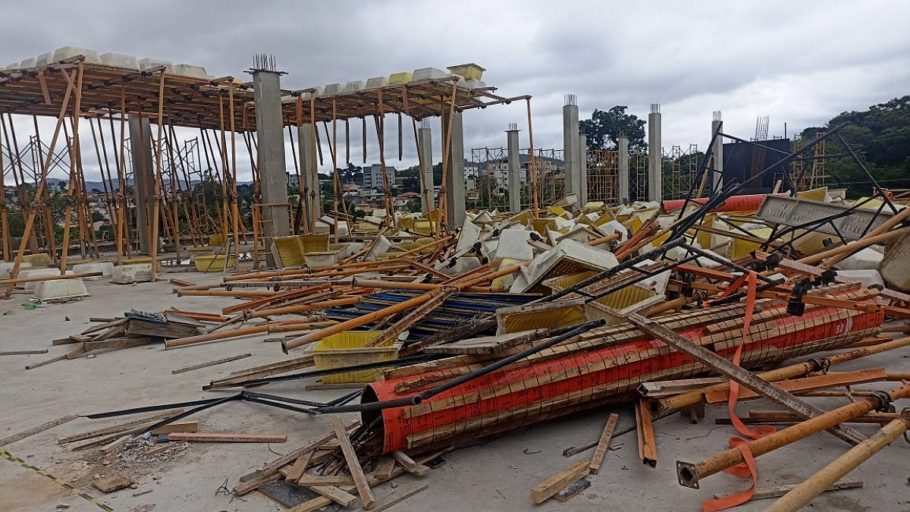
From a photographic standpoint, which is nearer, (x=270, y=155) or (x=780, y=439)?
(x=780, y=439)

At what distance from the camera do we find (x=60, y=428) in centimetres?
453

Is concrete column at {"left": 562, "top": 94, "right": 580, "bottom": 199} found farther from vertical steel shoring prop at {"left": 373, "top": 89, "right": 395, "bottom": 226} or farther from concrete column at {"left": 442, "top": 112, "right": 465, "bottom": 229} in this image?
vertical steel shoring prop at {"left": 373, "top": 89, "right": 395, "bottom": 226}

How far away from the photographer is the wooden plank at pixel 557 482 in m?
3.15

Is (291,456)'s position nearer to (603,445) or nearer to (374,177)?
(603,445)

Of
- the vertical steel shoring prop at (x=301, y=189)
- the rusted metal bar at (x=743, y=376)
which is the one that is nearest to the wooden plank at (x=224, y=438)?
the rusted metal bar at (x=743, y=376)

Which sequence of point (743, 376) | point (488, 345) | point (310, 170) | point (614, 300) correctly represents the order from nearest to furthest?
point (743, 376) < point (488, 345) < point (614, 300) < point (310, 170)

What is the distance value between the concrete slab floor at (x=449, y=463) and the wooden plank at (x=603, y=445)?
0.21 feet

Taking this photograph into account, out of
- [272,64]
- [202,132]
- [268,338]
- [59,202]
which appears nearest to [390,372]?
Answer: [268,338]

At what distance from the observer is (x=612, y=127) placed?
5422 centimetres

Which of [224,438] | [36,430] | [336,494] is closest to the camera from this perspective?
[336,494]

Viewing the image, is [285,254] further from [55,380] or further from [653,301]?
[653,301]

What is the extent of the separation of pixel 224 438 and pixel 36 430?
1555 mm

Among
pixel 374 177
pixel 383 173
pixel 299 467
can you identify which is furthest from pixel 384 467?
pixel 374 177

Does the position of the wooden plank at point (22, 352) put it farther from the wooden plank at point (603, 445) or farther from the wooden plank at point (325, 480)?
the wooden plank at point (603, 445)
